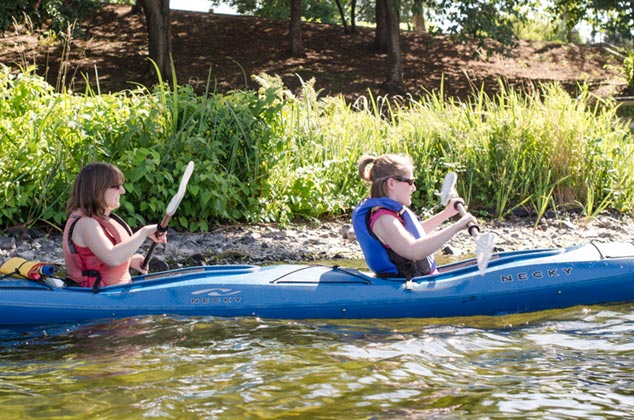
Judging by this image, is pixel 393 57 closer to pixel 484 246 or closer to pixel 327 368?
pixel 484 246

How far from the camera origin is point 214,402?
348cm

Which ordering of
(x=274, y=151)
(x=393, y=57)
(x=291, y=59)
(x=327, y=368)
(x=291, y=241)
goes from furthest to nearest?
(x=291, y=59)
(x=393, y=57)
(x=274, y=151)
(x=291, y=241)
(x=327, y=368)

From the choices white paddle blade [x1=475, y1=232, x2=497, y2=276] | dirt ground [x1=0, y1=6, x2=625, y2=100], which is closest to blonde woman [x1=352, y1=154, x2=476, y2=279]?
white paddle blade [x1=475, y1=232, x2=497, y2=276]

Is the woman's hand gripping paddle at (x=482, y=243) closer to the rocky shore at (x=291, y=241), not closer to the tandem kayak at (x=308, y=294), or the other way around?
the tandem kayak at (x=308, y=294)

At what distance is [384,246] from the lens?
4.96m

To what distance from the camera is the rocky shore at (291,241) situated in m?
6.88

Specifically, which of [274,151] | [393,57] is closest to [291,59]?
[393,57]

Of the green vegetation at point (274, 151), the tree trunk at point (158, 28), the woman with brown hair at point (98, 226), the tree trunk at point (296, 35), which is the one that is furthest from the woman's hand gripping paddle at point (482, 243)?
the tree trunk at point (296, 35)

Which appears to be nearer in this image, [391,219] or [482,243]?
[482,243]

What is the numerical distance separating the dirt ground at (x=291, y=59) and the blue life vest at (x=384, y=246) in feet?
44.8

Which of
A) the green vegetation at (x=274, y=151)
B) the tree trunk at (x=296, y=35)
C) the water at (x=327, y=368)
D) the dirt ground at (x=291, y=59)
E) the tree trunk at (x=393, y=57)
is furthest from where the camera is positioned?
the tree trunk at (x=296, y=35)

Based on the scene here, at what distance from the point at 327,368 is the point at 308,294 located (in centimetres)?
107

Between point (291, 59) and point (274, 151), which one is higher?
point (291, 59)

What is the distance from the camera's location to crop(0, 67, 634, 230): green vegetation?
289 inches
